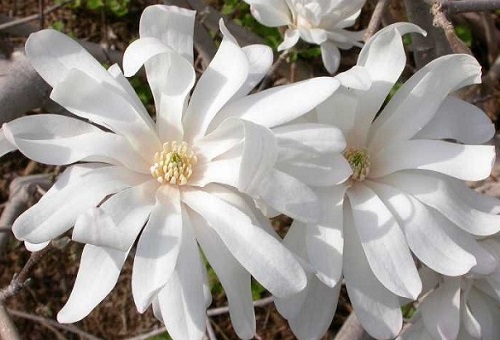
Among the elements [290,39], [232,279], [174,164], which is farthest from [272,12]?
[232,279]

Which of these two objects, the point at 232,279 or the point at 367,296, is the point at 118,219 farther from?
the point at 367,296

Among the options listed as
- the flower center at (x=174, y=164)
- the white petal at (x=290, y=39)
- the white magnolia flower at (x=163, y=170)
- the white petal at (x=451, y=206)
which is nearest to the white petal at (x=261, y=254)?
the white magnolia flower at (x=163, y=170)

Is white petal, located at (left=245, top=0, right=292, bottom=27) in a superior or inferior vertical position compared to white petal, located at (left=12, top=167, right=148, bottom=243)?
superior

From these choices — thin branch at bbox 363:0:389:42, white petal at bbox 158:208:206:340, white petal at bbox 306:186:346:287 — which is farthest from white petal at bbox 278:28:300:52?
white petal at bbox 158:208:206:340

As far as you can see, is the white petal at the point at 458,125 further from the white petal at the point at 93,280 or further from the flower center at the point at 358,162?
the white petal at the point at 93,280

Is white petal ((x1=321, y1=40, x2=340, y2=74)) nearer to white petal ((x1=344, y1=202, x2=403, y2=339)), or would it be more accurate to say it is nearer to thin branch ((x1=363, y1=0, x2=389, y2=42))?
thin branch ((x1=363, y1=0, x2=389, y2=42))

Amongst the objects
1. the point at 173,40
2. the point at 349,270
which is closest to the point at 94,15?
the point at 173,40
